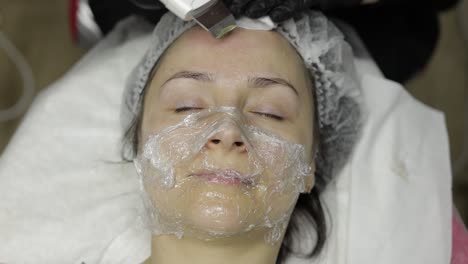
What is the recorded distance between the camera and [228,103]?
3.64ft

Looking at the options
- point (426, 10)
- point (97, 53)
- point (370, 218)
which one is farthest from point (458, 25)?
point (97, 53)

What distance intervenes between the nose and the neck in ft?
0.62

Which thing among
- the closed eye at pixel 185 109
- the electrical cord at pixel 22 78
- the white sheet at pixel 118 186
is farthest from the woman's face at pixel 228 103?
the electrical cord at pixel 22 78

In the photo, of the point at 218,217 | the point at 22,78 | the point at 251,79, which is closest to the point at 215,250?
the point at 218,217

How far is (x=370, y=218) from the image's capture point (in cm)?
133

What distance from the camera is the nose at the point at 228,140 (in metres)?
1.03

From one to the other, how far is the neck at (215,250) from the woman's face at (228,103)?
0.07 m

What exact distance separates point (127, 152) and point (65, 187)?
0.17m

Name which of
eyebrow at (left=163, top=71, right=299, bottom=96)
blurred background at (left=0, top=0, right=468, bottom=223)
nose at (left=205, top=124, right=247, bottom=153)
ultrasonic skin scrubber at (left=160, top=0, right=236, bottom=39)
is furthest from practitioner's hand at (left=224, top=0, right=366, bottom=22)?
blurred background at (left=0, top=0, right=468, bottom=223)

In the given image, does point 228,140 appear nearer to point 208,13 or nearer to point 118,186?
point 208,13

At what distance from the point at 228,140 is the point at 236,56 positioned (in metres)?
0.20

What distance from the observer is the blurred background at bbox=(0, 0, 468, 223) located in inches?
81.4

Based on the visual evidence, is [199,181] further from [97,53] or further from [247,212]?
[97,53]

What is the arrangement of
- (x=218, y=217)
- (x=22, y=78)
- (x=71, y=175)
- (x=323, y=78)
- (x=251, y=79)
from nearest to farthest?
1. (x=218, y=217)
2. (x=251, y=79)
3. (x=323, y=78)
4. (x=71, y=175)
5. (x=22, y=78)
